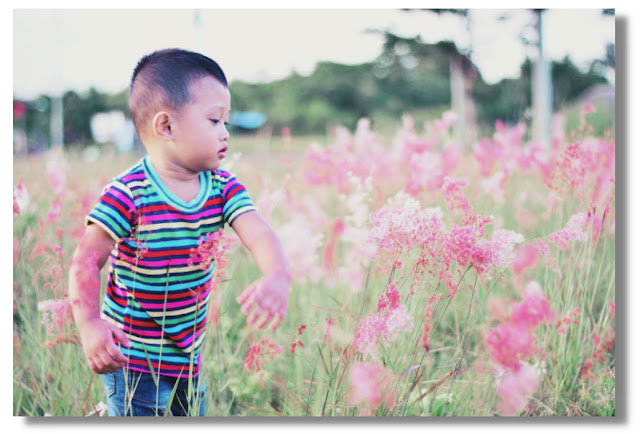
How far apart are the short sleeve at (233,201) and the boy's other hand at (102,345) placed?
0.35 metres

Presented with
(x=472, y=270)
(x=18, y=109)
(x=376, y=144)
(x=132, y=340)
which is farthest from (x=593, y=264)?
(x=18, y=109)

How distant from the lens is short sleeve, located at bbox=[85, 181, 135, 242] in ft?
4.02

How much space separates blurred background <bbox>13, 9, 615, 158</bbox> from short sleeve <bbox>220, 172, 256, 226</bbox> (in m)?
0.63

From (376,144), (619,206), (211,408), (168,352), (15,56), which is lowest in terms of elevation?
(211,408)

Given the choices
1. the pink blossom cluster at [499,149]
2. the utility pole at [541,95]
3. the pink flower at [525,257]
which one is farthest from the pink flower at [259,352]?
the utility pole at [541,95]

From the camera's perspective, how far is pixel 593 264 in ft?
5.82

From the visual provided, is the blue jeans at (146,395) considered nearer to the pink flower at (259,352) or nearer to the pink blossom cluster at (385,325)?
the pink flower at (259,352)

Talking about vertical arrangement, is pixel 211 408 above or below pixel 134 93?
below

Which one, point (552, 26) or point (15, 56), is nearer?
point (15, 56)

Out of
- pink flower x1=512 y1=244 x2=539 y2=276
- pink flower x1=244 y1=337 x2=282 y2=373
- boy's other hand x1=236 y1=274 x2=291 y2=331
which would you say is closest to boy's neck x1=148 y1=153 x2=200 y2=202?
boy's other hand x1=236 y1=274 x2=291 y2=331

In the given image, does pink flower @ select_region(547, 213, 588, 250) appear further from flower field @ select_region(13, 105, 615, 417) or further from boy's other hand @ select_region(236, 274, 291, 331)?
boy's other hand @ select_region(236, 274, 291, 331)

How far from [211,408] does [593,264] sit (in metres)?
1.20

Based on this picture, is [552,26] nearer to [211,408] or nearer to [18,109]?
[211,408]

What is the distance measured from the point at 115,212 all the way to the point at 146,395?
472 millimetres
